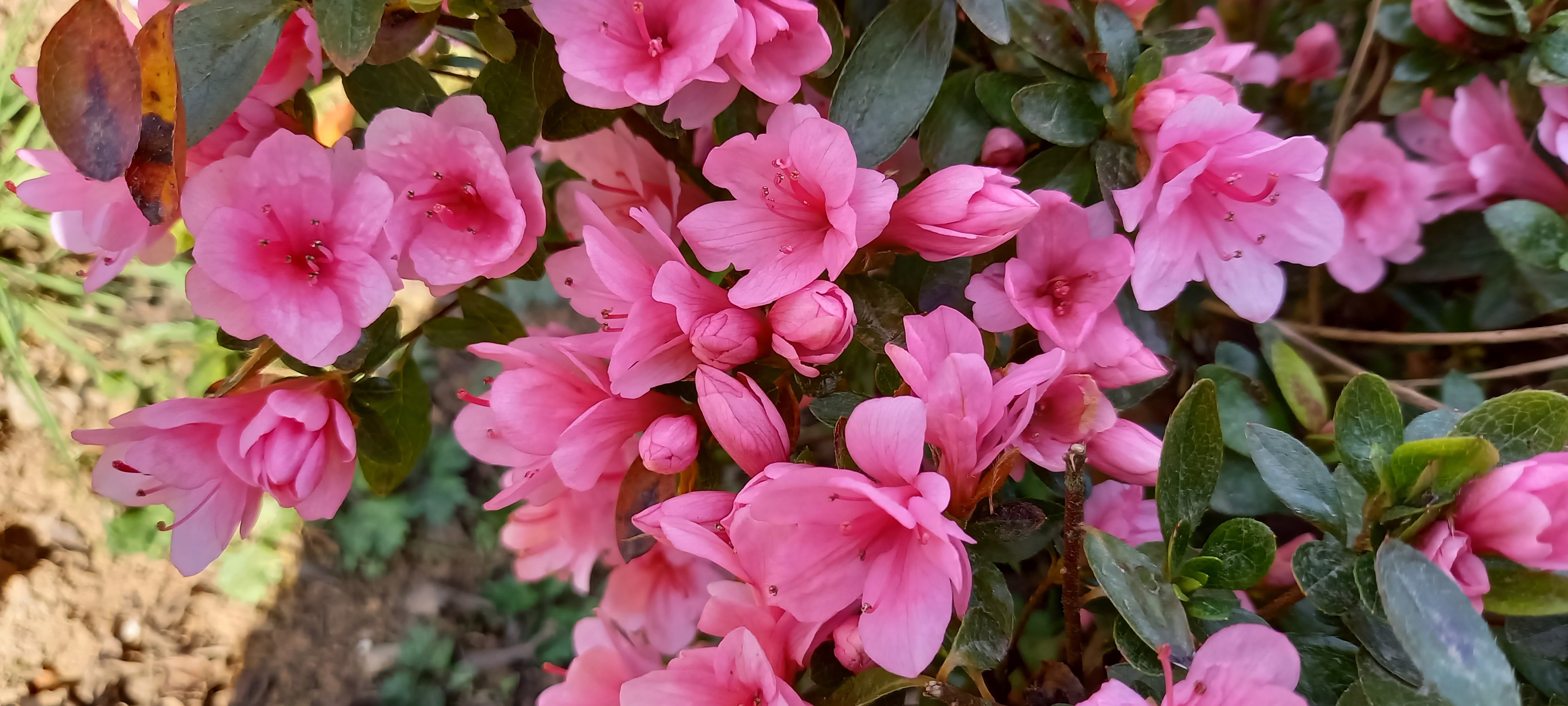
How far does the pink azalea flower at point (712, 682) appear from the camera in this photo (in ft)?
1.91

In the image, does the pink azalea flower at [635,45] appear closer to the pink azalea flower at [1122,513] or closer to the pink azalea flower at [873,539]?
the pink azalea flower at [873,539]

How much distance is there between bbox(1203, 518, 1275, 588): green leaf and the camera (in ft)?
2.05

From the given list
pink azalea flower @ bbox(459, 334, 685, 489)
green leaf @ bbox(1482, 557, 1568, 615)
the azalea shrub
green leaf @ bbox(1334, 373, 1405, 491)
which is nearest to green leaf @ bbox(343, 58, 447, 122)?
the azalea shrub

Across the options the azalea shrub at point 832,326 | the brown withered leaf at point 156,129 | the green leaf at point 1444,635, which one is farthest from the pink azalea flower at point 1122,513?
the brown withered leaf at point 156,129

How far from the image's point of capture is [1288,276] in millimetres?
1291

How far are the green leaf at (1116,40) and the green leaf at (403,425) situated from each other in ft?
2.46

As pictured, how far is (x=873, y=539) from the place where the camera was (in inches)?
23.1

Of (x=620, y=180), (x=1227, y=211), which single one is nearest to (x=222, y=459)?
(x=620, y=180)

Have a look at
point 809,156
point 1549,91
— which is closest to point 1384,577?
point 809,156

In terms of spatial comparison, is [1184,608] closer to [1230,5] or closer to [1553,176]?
[1553,176]

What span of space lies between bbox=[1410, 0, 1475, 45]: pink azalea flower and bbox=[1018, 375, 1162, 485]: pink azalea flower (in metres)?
0.68

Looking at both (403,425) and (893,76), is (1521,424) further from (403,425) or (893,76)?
(403,425)

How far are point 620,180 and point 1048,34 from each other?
17.0 inches

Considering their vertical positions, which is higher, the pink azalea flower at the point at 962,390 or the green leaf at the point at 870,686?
the pink azalea flower at the point at 962,390
